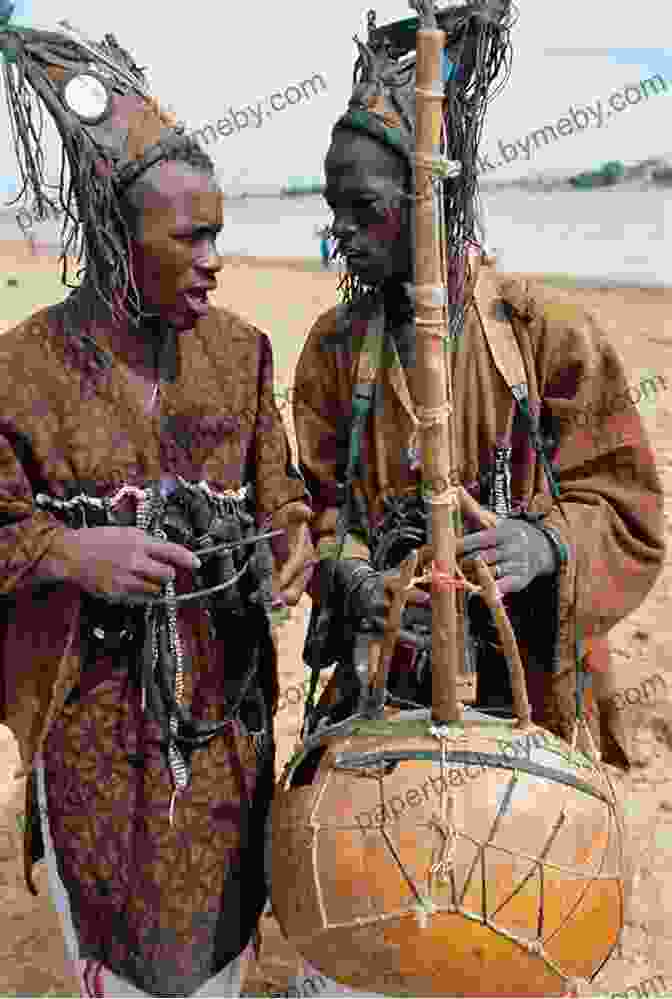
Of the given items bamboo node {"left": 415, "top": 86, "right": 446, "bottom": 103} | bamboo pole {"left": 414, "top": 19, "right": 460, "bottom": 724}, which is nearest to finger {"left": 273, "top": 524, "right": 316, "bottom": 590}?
bamboo pole {"left": 414, "top": 19, "right": 460, "bottom": 724}

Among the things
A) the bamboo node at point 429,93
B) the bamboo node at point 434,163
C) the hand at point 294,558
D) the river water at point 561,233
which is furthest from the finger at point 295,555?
the river water at point 561,233

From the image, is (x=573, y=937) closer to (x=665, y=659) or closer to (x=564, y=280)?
(x=665, y=659)

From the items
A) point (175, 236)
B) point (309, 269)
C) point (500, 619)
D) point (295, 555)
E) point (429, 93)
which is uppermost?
point (309, 269)

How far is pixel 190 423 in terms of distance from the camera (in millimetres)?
2465

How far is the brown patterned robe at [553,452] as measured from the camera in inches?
100

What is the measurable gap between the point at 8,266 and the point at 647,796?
2516 cm

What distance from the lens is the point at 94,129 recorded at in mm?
2260

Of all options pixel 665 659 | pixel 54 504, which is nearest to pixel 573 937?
pixel 54 504

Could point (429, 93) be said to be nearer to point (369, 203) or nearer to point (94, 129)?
point (369, 203)

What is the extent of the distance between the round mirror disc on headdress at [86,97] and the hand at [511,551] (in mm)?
1086

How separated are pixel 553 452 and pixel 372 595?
54 cm

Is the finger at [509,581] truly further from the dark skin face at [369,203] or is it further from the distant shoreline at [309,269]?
the distant shoreline at [309,269]

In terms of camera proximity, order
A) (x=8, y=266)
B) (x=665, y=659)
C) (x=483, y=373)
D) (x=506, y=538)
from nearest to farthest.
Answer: (x=506, y=538)
(x=483, y=373)
(x=665, y=659)
(x=8, y=266)

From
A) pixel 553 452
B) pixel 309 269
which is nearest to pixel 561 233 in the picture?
pixel 309 269
